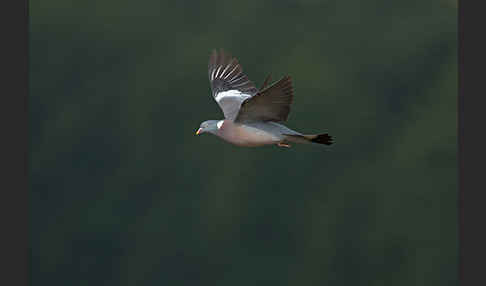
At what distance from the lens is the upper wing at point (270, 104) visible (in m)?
2.26

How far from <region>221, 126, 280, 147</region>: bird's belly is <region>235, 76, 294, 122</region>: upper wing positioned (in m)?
0.04

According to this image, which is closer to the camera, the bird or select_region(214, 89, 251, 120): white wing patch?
the bird

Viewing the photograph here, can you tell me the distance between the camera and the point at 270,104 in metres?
2.35

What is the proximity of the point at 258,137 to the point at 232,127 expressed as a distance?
0.11 metres

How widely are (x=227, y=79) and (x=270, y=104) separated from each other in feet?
2.28

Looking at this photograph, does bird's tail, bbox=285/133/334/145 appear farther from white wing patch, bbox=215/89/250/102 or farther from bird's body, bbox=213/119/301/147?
white wing patch, bbox=215/89/250/102

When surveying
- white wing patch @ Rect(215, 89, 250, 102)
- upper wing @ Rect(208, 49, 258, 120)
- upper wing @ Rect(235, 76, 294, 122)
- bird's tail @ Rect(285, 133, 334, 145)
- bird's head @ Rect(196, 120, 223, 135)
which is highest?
upper wing @ Rect(208, 49, 258, 120)

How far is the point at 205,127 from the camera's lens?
2566 mm

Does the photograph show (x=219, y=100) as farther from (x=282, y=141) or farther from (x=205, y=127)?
(x=282, y=141)

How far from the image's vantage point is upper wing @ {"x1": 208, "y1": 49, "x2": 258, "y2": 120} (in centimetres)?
291

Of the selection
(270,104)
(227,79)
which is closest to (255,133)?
(270,104)

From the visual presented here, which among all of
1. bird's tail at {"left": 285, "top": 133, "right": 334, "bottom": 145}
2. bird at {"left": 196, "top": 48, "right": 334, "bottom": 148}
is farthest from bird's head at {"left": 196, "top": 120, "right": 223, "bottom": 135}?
bird's tail at {"left": 285, "top": 133, "right": 334, "bottom": 145}

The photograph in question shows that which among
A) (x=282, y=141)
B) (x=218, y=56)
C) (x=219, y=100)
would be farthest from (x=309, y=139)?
(x=218, y=56)

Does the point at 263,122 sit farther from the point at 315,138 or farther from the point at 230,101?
the point at 230,101
